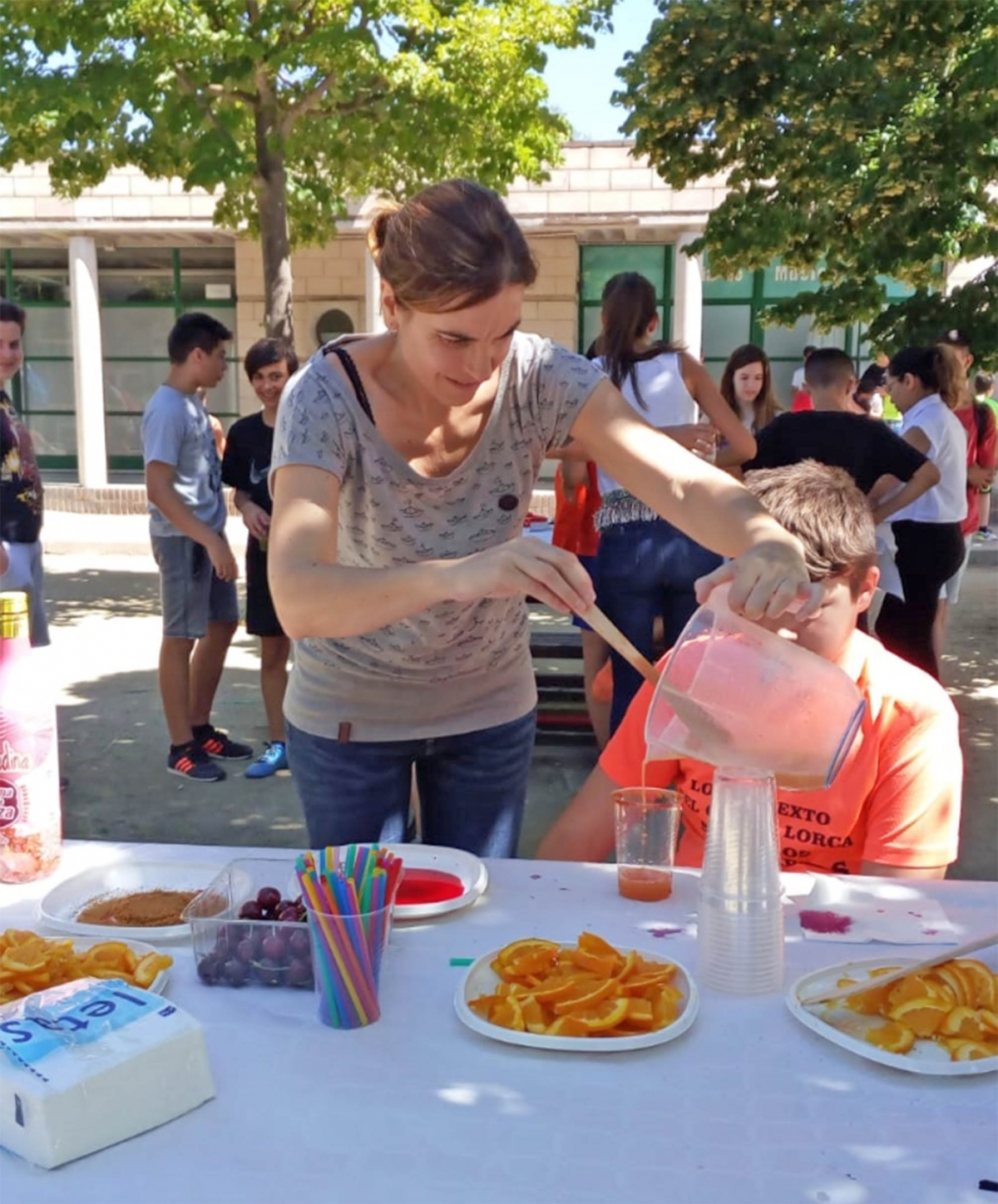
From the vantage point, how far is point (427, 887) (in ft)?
5.32

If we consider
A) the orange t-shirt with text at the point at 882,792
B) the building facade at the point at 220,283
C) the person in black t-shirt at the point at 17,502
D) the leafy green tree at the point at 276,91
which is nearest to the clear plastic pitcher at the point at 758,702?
the orange t-shirt with text at the point at 882,792

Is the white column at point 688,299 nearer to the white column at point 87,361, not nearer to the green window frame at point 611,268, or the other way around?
the green window frame at point 611,268

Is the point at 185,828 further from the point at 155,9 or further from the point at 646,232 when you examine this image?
the point at 646,232

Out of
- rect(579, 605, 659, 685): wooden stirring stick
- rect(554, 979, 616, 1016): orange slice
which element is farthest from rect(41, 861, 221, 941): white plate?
rect(579, 605, 659, 685): wooden stirring stick

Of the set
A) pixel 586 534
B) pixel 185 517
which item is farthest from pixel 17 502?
pixel 586 534

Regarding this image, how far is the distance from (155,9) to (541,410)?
232 inches

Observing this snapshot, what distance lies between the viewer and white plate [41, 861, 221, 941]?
147 cm

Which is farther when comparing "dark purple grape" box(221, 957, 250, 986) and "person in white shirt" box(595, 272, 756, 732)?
"person in white shirt" box(595, 272, 756, 732)

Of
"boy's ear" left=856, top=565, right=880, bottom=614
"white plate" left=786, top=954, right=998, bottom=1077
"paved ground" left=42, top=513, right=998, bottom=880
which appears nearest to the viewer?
"white plate" left=786, top=954, right=998, bottom=1077

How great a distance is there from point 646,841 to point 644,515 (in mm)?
2211

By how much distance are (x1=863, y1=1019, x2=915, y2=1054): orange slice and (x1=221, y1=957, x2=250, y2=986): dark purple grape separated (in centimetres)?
66

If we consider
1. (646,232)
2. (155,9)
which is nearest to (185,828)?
(155,9)

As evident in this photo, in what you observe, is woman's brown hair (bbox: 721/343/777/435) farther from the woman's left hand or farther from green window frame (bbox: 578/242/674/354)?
green window frame (bbox: 578/242/674/354)

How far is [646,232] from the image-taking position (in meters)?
13.3
